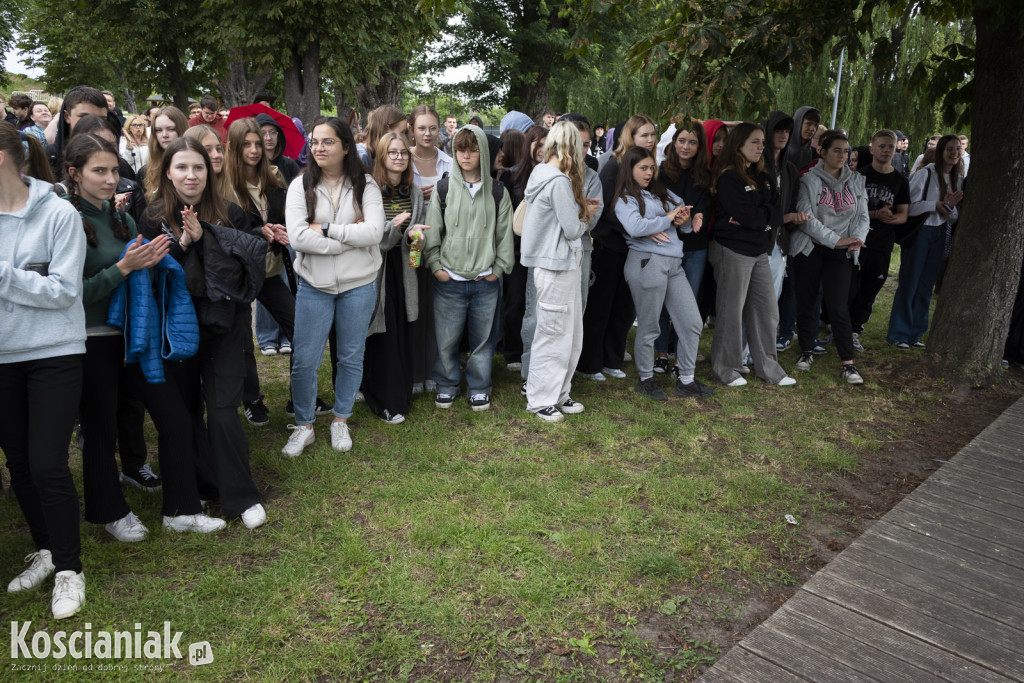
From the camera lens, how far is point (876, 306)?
9680 mm

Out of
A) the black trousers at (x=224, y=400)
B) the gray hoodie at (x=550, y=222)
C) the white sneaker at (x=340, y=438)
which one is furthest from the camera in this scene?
the gray hoodie at (x=550, y=222)

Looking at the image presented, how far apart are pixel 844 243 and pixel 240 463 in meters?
5.34

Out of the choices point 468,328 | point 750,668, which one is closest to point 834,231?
point 468,328

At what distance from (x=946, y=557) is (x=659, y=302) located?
115 inches

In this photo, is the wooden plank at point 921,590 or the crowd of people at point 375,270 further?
the crowd of people at point 375,270

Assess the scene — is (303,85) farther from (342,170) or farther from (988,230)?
(988,230)

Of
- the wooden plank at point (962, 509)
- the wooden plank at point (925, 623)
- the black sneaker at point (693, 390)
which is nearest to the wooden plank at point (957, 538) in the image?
the wooden plank at point (962, 509)

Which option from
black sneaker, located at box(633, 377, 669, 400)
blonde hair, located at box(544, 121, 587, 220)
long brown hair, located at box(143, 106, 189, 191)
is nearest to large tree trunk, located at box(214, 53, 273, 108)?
long brown hair, located at box(143, 106, 189, 191)

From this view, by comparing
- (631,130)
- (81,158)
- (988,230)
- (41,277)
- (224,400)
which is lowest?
(224,400)

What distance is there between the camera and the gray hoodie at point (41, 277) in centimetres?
296

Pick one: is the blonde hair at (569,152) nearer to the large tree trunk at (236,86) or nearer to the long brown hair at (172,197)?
the long brown hair at (172,197)

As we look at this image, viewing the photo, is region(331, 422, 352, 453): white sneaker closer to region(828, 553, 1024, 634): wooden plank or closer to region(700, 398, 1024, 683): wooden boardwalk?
region(700, 398, 1024, 683): wooden boardwalk

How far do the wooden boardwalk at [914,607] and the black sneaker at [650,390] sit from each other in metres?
2.19

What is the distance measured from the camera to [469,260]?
5363 mm
